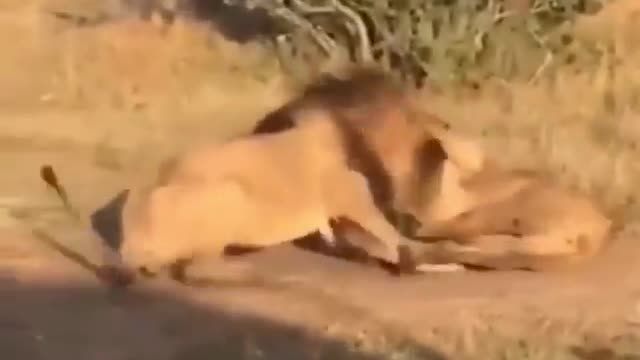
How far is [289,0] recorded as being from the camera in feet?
7.84

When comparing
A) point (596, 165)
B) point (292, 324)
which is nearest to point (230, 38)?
point (596, 165)

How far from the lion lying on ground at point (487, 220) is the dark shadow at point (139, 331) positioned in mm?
212

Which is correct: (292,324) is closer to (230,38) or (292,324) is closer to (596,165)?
(596,165)

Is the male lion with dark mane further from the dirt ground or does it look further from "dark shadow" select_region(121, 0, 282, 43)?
"dark shadow" select_region(121, 0, 282, 43)

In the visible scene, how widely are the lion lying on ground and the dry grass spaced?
0.15 metres

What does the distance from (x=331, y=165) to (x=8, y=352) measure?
50 cm

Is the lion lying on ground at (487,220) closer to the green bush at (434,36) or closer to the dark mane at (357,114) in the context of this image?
the dark mane at (357,114)

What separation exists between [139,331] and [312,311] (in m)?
0.22

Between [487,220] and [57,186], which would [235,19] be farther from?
[487,220]

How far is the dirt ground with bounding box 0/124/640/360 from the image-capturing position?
5.17ft

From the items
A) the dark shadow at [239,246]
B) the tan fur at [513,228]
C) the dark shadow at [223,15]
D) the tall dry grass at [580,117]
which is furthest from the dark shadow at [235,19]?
the tan fur at [513,228]

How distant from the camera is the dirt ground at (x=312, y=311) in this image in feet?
5.17

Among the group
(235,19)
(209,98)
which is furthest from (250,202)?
(235,19)

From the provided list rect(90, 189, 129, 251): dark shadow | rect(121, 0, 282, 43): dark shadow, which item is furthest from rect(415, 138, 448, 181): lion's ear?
rect(121, 0, 282, 43): dark shadow
